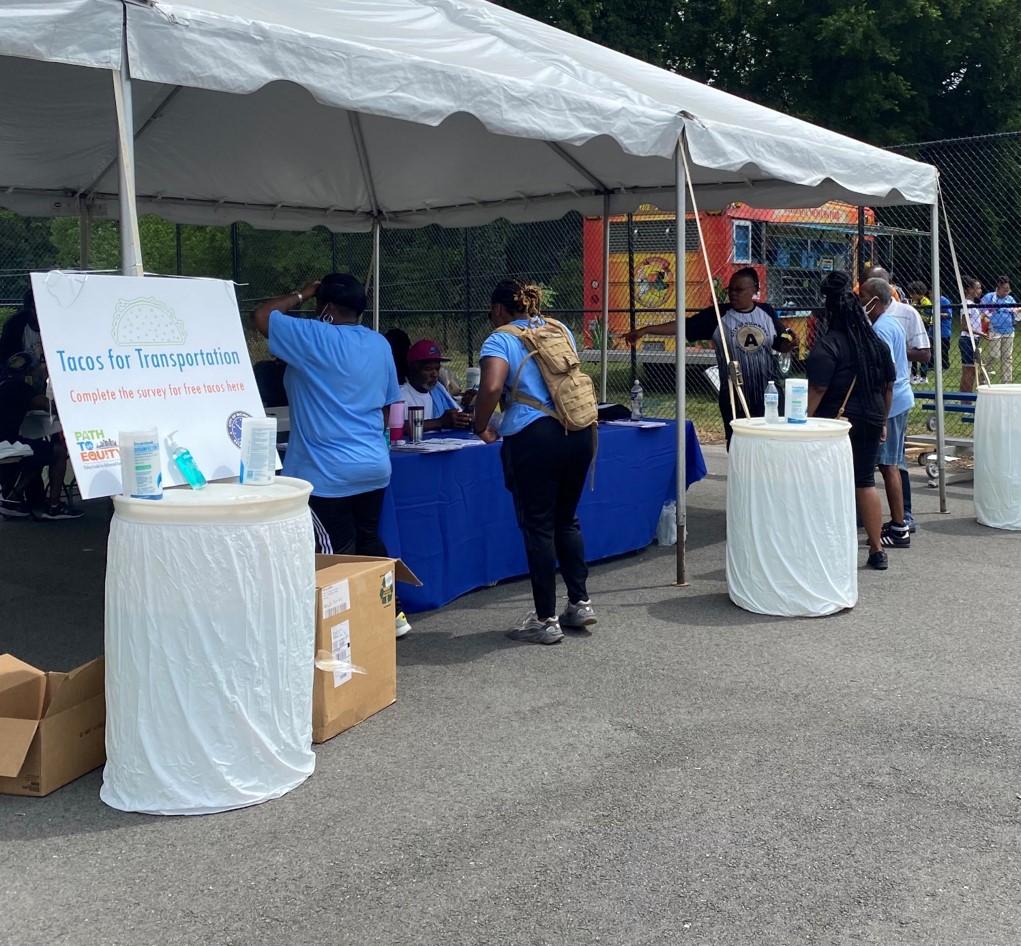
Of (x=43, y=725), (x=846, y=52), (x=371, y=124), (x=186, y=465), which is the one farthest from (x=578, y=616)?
(x=846, y=52)

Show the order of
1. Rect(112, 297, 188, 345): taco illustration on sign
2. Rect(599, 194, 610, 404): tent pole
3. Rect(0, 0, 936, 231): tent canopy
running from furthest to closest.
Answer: Rect(599, 194, 610, 404): tent pole, Rect(0, 0, 936, 231): tent canopy, Rect(112, 297, 188, 345): taco illustration on sign

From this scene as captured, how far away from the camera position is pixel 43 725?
3662 mm

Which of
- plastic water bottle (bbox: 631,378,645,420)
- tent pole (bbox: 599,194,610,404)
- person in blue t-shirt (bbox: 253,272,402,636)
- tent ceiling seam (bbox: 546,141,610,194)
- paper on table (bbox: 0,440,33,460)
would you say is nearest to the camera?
person in blue t-shirt (bbox: 253,272,402,636)

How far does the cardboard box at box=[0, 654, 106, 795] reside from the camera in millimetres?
3643

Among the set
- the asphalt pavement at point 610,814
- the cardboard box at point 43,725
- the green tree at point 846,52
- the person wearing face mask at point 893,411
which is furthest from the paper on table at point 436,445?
the green tree at point 846,52

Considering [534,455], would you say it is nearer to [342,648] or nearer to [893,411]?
[342,648]

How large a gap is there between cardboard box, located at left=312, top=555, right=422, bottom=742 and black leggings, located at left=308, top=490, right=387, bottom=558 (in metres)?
0.38

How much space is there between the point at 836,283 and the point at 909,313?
2.65 meters

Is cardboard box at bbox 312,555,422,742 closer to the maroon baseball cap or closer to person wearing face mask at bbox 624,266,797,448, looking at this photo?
the maroon baseball cap

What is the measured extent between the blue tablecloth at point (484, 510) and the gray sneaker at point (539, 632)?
724 millimetres

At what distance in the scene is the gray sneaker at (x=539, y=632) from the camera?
5.38 meters

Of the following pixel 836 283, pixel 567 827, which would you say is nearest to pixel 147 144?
pixel 836 283

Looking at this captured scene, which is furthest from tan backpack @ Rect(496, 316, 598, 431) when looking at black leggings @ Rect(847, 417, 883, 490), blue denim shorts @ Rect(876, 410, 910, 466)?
blue denim shorts @ Rect(876, 410, 910, 466)

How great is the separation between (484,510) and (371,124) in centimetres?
393
